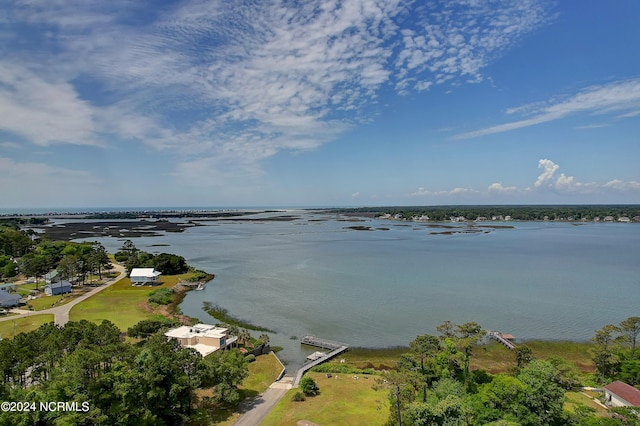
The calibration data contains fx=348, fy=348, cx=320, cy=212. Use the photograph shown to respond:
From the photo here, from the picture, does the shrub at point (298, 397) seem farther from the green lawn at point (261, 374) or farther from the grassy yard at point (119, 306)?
the grassy yard at point (119, 306)

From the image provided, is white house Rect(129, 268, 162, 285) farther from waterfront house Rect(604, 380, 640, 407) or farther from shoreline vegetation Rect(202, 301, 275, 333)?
waterfront house Rect(604, 380, 640, 407)

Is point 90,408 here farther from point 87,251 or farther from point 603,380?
point 87,251

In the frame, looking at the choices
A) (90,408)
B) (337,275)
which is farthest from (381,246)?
(90,408)

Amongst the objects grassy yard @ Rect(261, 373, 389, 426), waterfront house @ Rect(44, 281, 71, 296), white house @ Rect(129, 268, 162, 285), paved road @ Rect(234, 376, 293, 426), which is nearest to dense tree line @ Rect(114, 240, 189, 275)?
white house @ Rect(129, 268, 162, 285)

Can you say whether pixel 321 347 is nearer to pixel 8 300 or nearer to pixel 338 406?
pixel 338 406

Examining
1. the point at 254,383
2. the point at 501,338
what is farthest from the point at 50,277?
the point at 501,338
